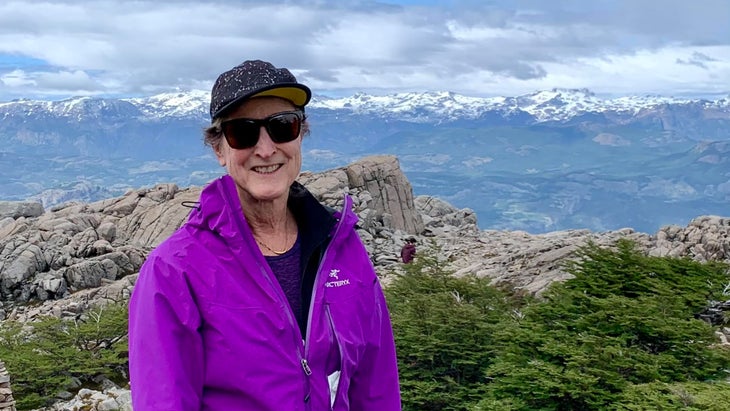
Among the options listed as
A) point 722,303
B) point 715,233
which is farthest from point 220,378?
point 715,233

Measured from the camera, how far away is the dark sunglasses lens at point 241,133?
3.52 meters

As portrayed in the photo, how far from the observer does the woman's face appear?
3523 mm

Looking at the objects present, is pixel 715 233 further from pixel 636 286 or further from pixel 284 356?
pixel 284 356

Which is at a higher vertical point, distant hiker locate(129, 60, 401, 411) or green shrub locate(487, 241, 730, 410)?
distant hiker locate(129, 60, 401, 411)

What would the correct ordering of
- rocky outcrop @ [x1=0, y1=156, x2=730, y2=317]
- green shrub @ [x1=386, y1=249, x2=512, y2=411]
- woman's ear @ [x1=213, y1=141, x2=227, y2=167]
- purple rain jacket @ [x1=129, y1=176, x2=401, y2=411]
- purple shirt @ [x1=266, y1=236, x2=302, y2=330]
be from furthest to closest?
rocky outcrop @ [x1=0, y1=156, x2=730, y2=317] → green shrub @ [x1=386, y1=249, x2=512, y2=411] → woman's ear @ [x1=213, y1=141, x2=227, y2=167] → purple shirt @ [x1=266, y1=236, x2=302, y2=330] → purple rain jacket @ [x1=129, y1=176, x2=401, y2=411]

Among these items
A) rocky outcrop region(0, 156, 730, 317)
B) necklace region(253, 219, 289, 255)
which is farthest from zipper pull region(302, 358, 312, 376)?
rocky outcrop region(0, 156, 730, 317)

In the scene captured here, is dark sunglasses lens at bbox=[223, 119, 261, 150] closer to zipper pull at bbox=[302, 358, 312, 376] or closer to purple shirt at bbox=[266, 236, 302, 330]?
purple shirt at bbox=[266, 236, 302, 330]

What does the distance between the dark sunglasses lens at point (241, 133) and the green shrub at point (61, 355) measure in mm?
16058

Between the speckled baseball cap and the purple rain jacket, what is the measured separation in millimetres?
428

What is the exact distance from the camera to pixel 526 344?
1230cm

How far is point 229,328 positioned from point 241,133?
3.49ft

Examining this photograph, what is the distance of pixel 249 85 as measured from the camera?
338 centimetres

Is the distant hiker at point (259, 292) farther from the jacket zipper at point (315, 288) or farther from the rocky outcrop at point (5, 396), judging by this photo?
the rocky outcrop at point (5, 396)

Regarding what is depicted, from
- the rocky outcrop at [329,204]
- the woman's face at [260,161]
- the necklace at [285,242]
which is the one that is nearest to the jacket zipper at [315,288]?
the necklace at [285,242]
